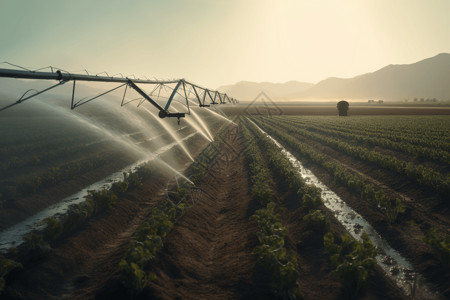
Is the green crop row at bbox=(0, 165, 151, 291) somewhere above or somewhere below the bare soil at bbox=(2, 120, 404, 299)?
above

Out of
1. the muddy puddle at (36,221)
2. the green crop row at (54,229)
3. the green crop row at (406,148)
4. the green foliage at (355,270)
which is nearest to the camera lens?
the green foliage at (355,270)

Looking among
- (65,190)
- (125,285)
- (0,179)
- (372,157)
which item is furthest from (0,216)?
(372,157)

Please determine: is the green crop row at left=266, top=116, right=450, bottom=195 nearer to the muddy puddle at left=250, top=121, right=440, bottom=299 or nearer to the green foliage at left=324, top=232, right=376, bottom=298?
the muddy puddle at left=250, top=121, right=440, bottom=299

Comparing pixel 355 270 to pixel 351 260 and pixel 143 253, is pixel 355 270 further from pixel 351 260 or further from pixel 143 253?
pixel 143 253

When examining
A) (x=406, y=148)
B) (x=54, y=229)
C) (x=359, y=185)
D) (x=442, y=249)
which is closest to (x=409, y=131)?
(x=406, y=148)

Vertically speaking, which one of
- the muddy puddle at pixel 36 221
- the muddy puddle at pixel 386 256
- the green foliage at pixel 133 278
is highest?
the muddy puddle at pixel 36 221

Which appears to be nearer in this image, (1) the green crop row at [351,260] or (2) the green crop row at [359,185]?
(1) the green crop row at [351,260]

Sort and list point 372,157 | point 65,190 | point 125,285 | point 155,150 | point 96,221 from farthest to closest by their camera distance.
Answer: point 155,150
point 372,157
point 65,190
point 96,221
point 125,285

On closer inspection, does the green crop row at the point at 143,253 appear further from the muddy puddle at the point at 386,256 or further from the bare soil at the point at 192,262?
the muddy puddle at the point at 386,256

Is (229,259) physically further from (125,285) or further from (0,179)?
(0,179)

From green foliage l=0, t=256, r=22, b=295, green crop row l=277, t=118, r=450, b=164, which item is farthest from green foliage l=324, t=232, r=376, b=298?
green crop row l=277, t=118, r=450, b=164

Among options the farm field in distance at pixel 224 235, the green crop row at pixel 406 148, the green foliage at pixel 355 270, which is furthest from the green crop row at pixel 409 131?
the green foliage at pixel 355 270
